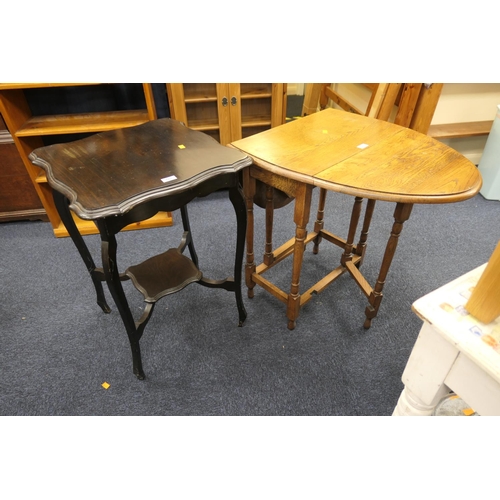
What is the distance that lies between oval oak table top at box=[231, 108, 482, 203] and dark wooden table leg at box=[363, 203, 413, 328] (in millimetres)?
155

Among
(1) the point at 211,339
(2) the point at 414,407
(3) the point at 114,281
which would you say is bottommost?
(1) the point at 211,339

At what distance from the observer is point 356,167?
117cm

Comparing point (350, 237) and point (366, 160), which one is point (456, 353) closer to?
point (366, 160)

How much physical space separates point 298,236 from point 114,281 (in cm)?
68

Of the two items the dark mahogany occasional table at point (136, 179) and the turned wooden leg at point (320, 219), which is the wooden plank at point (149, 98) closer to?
the dark mahogany occasional table at point (136, 179)

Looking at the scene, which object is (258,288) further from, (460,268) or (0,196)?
(0,196)

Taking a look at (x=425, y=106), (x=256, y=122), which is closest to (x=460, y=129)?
(x=425, y=106)

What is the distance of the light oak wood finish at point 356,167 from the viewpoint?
3.50ft

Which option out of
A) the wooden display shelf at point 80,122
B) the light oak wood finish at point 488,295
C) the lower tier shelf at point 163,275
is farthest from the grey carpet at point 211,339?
the light oak wood finish at point 488,295

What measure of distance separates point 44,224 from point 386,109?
7.81 ft

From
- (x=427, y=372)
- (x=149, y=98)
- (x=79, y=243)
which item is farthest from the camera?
(x=149, y=98)

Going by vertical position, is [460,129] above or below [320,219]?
above

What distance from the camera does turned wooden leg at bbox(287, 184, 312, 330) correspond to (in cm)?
122

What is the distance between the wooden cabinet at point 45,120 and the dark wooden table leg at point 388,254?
140 cm
